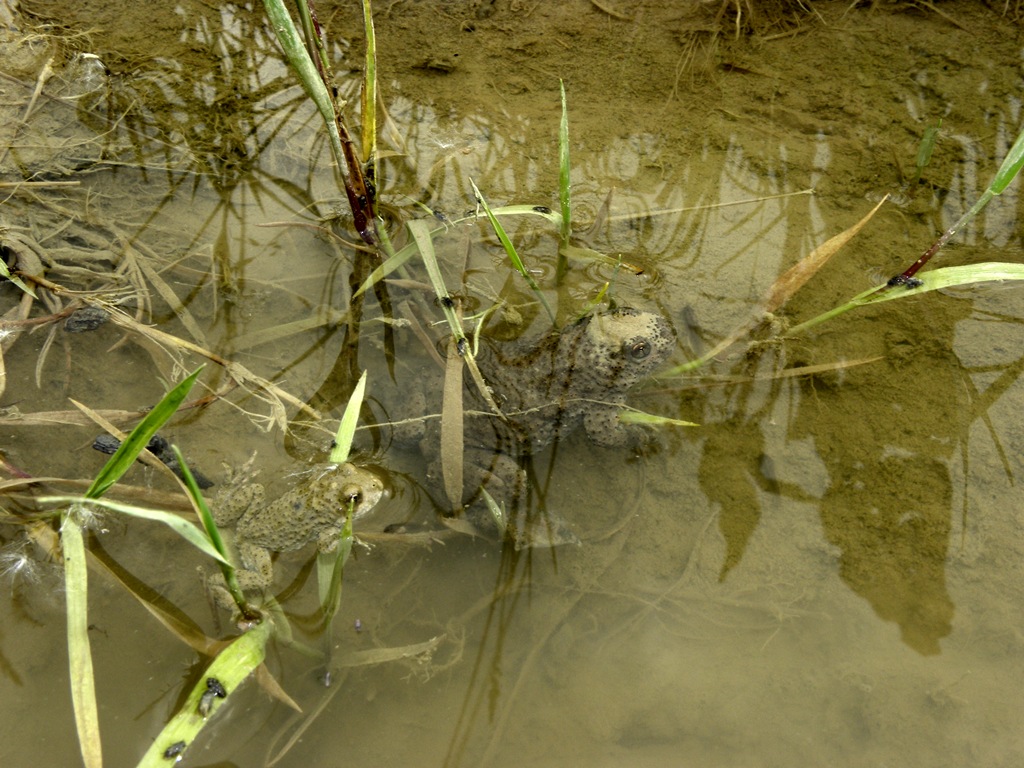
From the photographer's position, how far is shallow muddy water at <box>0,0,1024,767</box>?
310 cm

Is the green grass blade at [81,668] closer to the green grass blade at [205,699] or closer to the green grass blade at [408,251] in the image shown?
the green grass blade at [205,699]

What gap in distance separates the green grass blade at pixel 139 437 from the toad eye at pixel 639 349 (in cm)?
227

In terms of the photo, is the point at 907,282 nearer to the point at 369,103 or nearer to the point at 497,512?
the point at 497,512

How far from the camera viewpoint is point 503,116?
16.3ft

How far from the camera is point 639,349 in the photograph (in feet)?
12.4

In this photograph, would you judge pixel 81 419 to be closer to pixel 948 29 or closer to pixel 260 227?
pixel 260 227

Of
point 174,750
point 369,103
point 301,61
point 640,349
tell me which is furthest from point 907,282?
point 174,750

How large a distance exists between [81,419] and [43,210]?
1.69 meters

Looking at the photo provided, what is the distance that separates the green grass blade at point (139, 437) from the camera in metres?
2.12

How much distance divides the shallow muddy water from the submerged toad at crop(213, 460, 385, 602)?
0.14 meters

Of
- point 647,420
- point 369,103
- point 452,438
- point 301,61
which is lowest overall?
point 647,420

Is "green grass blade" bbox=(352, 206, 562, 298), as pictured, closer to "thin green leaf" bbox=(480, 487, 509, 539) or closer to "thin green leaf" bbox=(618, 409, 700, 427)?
"thin green leaf" bbox=(618, 409, 700, 427)

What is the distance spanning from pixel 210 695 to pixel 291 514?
1.01 metres

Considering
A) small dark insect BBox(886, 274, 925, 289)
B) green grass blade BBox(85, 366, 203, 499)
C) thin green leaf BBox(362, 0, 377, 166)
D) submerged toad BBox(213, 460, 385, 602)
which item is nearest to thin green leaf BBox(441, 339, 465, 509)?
submerged toad BBox(213, 460, 385, 602)
